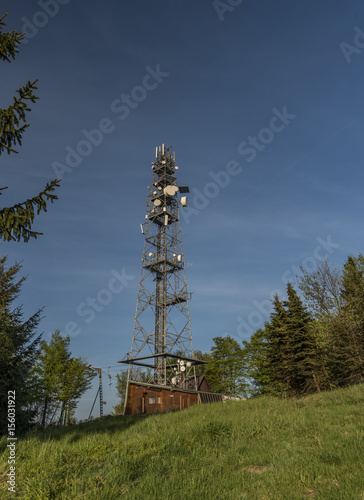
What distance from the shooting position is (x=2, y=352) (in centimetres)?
1678

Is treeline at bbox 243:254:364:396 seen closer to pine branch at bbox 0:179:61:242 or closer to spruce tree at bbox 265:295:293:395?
spruce tree at bbox 265:295:293:395

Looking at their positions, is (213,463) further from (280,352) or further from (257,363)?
(257,363)

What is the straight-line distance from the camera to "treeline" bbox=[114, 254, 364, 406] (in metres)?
25.3

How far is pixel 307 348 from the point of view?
105 feet

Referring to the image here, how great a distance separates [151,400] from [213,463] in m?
23.6

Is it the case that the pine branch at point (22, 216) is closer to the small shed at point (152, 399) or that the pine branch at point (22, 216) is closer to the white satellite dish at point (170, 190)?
the small shed at point (152, 399)

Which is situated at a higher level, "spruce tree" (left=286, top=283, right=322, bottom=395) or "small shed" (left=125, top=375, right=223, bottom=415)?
"spruce tree" (left=286, top=283, right=322, bottom=395)

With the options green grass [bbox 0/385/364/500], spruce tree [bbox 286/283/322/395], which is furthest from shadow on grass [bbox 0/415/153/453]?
spruce tree [bbox 286/283/322/395]

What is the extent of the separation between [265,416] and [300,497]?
21.4 feet

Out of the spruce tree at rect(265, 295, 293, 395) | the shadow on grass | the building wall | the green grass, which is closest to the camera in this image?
the green grass

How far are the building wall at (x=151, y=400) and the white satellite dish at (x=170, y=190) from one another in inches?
824

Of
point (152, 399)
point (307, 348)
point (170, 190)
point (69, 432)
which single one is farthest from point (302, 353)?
point (69, 432)

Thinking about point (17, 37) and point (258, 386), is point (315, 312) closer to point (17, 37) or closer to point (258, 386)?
point (258, 386)

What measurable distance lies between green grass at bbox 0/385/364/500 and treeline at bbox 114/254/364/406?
678 inches
